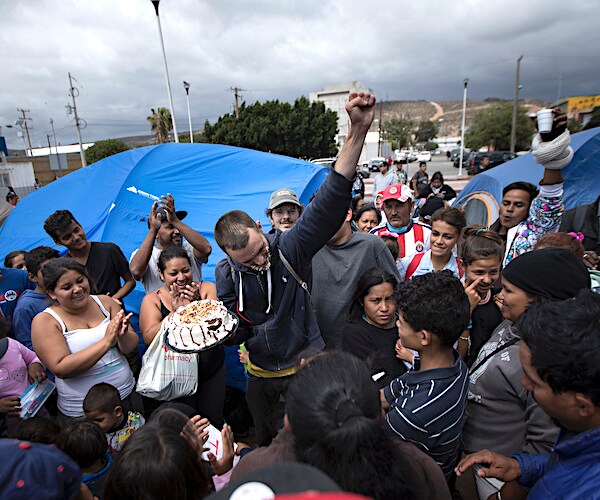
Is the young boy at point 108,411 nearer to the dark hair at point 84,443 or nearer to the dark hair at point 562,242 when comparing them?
the dark hair at point 84,443

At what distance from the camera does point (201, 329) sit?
210 centimetres

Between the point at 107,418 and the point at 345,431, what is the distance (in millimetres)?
1961

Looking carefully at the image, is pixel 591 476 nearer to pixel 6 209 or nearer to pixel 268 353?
pixel 268 353

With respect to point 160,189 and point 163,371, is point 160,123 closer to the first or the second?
point 160,189

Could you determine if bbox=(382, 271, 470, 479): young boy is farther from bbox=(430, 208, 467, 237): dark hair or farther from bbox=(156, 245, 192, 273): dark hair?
bbox=(156, 245, 192, 273): dark hair

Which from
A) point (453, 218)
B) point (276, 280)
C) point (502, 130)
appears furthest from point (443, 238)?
point (502, 130)

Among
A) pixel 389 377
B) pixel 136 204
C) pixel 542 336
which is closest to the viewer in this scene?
pixel 542 336

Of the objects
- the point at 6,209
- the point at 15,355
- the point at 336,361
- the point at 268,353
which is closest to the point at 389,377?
the point at 268,353

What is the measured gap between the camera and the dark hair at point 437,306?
58.6 inches

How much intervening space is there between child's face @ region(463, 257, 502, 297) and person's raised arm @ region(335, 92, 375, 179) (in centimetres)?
134

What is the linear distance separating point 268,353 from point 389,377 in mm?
757

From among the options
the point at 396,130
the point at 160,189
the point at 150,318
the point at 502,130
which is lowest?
the point at 150,318

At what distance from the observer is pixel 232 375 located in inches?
139

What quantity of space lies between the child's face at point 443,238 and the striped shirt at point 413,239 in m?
0.41
